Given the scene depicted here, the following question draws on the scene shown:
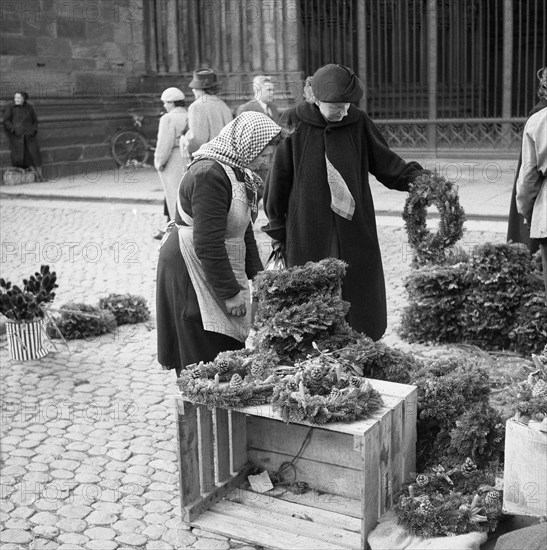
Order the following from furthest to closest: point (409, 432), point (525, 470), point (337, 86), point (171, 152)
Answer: point (171, 152)
point (337, 86)
point (409, 432)
point (525, 470)

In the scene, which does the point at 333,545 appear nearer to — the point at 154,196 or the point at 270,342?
the point at 270,342

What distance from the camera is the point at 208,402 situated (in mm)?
3736

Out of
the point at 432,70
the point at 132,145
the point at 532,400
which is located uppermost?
the point at 432,70

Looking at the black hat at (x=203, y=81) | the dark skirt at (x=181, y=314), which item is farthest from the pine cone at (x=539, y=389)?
the black hat at (x=203, y=81)

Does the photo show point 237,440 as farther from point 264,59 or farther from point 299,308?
point 264,59

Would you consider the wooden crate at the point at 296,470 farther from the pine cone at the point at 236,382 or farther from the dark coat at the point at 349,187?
the dark coat at the point at 349,187

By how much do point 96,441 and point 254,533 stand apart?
5.17 feet

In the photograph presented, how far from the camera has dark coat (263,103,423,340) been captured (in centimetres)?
498

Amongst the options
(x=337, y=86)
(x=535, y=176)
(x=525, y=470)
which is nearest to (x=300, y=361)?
(x=525, y=470)

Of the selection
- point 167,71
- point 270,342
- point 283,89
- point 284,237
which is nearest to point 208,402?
point 270,342

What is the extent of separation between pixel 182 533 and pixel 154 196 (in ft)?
33.9

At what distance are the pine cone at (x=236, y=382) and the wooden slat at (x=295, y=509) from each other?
60 cm

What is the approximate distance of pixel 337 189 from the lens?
16.3 ft

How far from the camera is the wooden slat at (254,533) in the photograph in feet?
11.9
